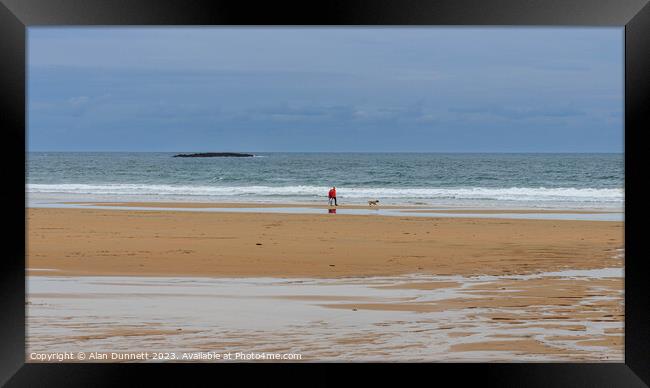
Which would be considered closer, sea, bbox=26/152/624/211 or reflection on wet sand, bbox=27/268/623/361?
reflection on wet sand, bbox=27/268/623/361

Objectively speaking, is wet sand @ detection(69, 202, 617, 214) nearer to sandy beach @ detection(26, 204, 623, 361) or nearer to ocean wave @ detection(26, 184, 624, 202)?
ocean wave @ detection(26, 184, 624, 202)

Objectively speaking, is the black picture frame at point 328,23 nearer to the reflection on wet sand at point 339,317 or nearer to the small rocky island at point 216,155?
the reflection on wet sand at point 339,317

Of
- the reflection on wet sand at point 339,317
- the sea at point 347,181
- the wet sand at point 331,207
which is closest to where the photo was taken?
the reflection on wet sand at point 339,317

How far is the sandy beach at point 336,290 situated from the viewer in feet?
15.4

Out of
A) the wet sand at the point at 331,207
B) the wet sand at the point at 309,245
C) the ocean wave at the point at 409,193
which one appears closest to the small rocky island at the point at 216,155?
the ocean wave at the point at 409,193

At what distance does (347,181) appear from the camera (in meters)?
32.8

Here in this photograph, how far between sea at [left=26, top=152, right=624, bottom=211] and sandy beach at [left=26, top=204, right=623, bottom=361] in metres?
8.44

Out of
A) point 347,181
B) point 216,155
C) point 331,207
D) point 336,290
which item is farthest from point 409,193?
point 216,155

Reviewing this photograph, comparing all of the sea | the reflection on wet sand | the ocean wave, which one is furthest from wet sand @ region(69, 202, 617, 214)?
the reflection on wet sand

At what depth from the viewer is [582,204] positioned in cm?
1997

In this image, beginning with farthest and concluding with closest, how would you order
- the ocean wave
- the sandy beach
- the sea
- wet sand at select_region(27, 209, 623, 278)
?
the ocean wave < the sea < wet sand at select_region(27, 209, 623, 278) < the sandy beach

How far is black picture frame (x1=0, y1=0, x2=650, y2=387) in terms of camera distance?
3373 mm

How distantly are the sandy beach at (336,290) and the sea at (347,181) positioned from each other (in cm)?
844

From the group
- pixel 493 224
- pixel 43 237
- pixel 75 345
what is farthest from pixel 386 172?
pixel 75 345
